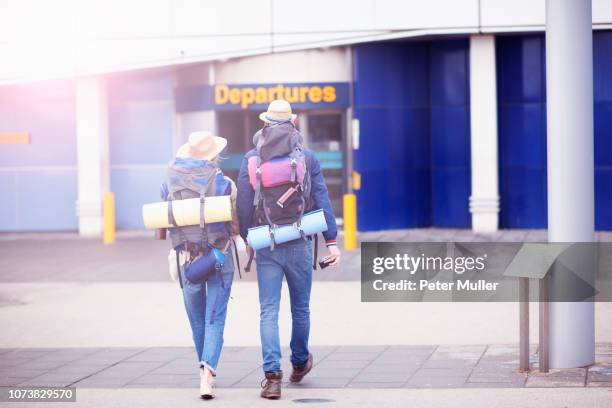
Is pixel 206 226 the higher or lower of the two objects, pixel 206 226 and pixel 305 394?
the higher

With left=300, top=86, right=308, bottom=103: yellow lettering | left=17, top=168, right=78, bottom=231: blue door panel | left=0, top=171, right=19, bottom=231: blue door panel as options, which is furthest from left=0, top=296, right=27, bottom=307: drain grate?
left=0, top=171, right=19, bottom=231: blue door panel

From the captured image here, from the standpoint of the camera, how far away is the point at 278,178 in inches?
281

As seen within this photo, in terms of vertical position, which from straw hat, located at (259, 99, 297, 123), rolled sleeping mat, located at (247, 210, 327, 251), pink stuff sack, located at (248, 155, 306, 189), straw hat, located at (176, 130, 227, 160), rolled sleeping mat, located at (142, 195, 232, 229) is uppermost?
straw hat, located at (259, 99, 297, 123)

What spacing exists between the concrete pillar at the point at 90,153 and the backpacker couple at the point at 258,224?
47.4 feet

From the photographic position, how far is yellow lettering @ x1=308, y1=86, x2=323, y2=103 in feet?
68.2

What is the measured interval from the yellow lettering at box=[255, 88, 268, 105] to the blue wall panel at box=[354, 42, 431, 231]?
1.65 m

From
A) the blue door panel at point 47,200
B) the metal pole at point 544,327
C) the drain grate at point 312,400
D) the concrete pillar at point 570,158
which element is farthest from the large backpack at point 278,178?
the blue door panel at point 47,200

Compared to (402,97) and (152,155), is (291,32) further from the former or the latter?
(152,155)

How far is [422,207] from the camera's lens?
850 inches

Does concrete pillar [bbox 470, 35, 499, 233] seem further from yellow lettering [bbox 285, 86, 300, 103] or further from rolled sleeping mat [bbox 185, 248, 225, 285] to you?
rolled sleeping mat [bbox 185, 248, 225, 285]

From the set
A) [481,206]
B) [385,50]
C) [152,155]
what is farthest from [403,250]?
[152,155]

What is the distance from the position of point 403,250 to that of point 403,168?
3.84 metres

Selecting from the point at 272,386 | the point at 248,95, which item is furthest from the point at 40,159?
the point at 272,386

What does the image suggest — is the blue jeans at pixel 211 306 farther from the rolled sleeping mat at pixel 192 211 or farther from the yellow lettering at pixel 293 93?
the yellow lettering at pixel 293 93
